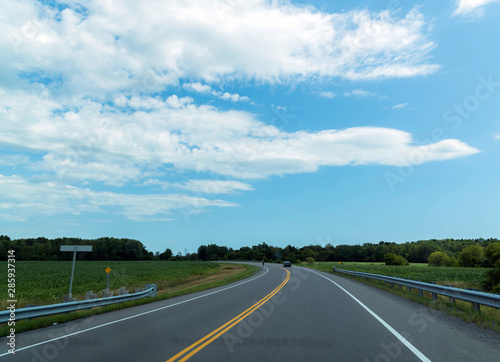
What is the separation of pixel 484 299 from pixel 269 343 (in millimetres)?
6931

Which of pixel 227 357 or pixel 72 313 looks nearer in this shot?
pixel 227 357

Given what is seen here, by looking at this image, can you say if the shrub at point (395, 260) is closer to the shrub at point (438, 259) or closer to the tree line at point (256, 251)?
the shrub at point (438, 259)

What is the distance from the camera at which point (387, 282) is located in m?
24.5

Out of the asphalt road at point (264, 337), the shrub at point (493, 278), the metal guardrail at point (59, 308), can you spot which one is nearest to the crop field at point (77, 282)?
the metal guardrail at point (59, 308)

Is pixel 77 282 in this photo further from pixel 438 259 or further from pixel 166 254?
pixel 166 254

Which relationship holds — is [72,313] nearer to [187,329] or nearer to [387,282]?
[187,329]

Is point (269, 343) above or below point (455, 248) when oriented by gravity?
below

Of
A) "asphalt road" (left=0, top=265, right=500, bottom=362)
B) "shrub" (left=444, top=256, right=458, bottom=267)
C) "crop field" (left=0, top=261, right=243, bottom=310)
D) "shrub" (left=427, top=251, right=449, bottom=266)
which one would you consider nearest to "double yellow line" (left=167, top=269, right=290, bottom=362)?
"asphalt road" (left=0, top=265, right=500, bottom=362)

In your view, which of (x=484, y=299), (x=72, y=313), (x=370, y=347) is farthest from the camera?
(x=72, y=313)

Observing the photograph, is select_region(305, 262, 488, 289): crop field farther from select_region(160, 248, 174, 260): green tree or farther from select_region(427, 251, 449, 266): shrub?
select_region(160, 248, 174, 260): green tree

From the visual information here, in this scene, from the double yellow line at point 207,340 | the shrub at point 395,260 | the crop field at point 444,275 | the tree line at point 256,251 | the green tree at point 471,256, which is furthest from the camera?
the tree line at point 256,251

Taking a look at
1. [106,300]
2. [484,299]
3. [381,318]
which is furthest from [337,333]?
[106,300]

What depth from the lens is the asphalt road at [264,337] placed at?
6.62m

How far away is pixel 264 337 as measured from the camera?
26.5ft
